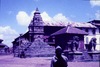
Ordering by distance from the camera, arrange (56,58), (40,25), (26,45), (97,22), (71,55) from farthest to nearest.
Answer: (97,22)
(40,25)
(26,45)
(71,55)
(56,58)

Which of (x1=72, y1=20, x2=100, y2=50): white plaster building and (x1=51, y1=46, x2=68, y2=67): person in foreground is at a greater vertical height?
(x1=72, y1=20, x2=100, y2=50): white plaster building

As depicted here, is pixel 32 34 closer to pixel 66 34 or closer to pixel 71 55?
pixel 66 34

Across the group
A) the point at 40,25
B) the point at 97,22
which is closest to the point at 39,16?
the point at 40,25

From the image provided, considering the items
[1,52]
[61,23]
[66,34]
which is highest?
[61,23]

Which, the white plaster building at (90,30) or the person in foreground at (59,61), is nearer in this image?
the person in foreground at (59,61)

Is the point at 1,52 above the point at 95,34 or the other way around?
the other way around

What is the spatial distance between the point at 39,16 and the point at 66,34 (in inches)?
678

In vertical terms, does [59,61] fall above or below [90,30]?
below

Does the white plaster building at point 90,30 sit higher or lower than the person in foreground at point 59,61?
higher

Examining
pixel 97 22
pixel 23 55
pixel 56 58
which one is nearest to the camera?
pixel 56 58

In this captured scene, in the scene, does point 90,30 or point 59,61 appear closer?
point 59,61

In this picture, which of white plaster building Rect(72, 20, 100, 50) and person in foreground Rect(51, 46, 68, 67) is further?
white plaster building Rect(72, 20, 100, 50)

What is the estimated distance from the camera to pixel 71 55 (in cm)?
2755

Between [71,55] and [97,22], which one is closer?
[71,55]
